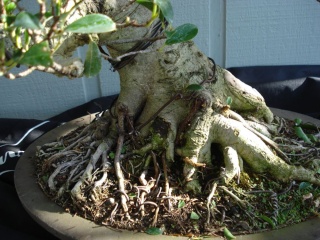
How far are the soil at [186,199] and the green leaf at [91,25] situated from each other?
452 mm

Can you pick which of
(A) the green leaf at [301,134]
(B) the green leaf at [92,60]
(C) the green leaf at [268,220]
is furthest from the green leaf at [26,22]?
(A) the green leaf at [301,134]

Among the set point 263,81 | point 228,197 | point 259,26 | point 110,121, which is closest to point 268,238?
point 228,197

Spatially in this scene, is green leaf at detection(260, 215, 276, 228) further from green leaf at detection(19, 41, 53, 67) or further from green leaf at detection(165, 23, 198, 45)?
green leaf at detection(19, 41, 53, 67)

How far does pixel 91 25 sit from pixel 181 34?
0.28 metres

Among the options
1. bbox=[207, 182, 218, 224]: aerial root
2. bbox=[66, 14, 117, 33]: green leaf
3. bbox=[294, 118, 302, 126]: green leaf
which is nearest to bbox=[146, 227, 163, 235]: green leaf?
bbox=[207, 182, 218, 224]: aerial root

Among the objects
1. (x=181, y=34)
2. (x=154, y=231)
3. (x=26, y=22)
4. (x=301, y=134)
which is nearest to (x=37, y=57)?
(x=26, y=22)

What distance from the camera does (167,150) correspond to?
0.99m

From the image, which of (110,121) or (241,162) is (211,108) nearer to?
(241,162)

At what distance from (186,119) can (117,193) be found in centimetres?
24

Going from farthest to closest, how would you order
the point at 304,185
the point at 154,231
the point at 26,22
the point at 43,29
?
the point at 304,185
the point at 154,231
the point at 43,29
the point at 26,22

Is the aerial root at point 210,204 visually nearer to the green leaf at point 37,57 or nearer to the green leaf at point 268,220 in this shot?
the green leaf at point 268,220

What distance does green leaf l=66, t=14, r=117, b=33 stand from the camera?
21.4 inches

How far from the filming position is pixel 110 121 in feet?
3.76

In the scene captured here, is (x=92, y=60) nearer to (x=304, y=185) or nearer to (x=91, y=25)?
(x=91, y=25)
